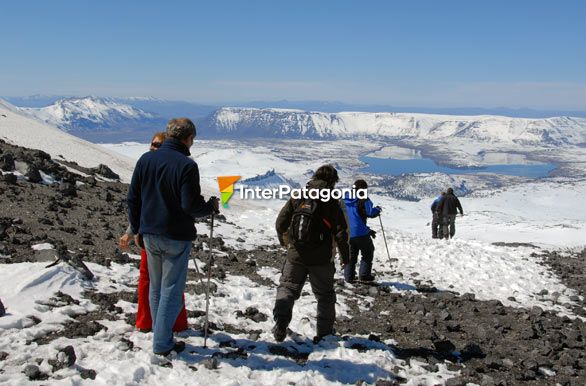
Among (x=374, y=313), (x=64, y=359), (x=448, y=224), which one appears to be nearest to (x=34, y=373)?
(x=64, y=359)

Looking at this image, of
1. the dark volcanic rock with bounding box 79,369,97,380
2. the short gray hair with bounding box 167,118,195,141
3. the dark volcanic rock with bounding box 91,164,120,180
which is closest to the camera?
the dark volcanic rock with bounding box 79,369,97,380

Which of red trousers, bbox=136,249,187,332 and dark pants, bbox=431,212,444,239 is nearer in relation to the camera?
red trousers, bbox=136,249,187,332

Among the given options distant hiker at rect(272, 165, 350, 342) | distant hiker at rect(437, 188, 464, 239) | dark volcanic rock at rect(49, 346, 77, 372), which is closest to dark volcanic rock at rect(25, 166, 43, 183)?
dark volcanic rock at rect(49, 346, 77, 372)

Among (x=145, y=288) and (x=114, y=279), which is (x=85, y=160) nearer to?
(x=114, y=279)

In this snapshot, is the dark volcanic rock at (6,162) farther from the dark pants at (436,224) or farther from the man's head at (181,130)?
the dark pants at (436,224)

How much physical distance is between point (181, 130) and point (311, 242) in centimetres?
242

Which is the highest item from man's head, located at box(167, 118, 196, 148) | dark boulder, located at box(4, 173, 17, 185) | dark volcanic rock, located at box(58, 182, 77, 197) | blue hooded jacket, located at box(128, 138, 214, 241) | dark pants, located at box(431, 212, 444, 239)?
man's head, located at box(167, 118, 196, 148)

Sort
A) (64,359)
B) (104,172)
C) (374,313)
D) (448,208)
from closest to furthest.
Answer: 1. (64,359)
2. (374,313)
3. (448,208)
4. (104,172)

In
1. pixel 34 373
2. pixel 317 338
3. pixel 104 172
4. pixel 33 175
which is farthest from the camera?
pixel 104 172

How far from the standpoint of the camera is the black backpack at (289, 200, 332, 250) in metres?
6.53

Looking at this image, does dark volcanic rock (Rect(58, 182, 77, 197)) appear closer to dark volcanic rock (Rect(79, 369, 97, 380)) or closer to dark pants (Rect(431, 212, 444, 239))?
dark volcanic rock (Rect(79, 369, 97, 380))

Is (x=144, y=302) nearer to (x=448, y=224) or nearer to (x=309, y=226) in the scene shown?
(x=309, y=226)

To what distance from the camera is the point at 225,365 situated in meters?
5.94

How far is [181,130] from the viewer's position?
216 inches
